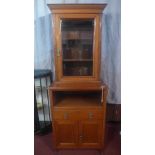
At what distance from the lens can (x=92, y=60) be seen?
2049mm

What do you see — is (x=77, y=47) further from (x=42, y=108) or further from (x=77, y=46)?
(x=42, y=108)

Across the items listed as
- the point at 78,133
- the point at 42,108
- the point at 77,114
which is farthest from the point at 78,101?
the point at 42,108

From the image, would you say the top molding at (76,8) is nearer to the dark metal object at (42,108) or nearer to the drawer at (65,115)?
the dark metal object at (42,108)

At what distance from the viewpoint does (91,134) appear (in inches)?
78.9

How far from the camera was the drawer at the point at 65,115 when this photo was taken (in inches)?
77.2

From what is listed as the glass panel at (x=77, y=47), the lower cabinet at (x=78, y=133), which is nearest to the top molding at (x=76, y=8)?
the glass panel at (x=77, y=47)

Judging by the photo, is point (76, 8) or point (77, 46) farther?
point (77, 46)

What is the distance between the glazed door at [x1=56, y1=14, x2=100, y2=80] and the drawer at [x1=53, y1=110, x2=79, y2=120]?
0.33 meters

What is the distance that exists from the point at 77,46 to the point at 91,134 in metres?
0.90
